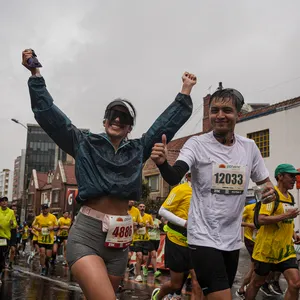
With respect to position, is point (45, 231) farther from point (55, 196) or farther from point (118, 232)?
point (55, 196)

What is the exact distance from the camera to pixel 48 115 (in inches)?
141

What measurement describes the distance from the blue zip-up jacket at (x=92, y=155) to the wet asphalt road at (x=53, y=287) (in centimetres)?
491

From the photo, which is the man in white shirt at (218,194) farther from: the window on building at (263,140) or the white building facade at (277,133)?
the window on building at (263,140)

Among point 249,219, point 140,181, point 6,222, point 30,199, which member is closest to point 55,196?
point 30,199

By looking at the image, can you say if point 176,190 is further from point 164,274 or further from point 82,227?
point 164,274

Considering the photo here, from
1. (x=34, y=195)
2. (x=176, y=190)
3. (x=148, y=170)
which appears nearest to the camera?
(x=176, y=190)

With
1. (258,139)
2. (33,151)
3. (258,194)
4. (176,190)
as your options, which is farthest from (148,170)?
(33,151)

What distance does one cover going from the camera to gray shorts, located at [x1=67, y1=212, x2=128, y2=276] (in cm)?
339

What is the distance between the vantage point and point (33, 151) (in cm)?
11006

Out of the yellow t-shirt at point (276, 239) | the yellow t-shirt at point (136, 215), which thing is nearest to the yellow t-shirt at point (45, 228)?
the yellow t-shirt at point (136, 215)

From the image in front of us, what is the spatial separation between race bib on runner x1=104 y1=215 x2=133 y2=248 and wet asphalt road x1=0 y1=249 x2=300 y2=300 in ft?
15.5

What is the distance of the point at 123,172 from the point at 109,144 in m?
0.27

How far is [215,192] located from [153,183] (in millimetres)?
33131

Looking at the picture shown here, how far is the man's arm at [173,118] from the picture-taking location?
12.8 ft
